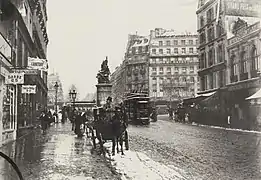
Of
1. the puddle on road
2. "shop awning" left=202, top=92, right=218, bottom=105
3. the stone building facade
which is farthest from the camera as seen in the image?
"shop awning" left=202, top=92, right=218, bottom=105

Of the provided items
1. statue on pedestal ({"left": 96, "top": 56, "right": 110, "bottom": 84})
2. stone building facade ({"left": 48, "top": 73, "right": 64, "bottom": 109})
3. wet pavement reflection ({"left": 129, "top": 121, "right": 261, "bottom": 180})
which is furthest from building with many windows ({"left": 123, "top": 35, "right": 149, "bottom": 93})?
stone building facade ({"left": 48, "top": 73, "right": 64, "bottom": 109})

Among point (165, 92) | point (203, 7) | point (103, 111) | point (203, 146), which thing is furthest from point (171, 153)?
point (203, 7)

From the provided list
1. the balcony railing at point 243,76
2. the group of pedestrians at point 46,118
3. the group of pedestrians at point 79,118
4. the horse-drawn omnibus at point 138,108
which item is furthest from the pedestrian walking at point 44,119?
the balcony railing at point 243,76

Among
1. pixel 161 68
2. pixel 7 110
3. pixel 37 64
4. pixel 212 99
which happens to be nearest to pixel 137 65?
pixel 161 68

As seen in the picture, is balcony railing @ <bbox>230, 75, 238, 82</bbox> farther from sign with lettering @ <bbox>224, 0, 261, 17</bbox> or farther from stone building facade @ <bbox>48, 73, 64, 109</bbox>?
stone building facade @ <bbox>48, 73, 64, 109</bbox>

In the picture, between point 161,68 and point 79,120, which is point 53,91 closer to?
point 79,120

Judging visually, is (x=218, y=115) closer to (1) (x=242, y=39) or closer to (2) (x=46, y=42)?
(1) (x=242, y=39)
